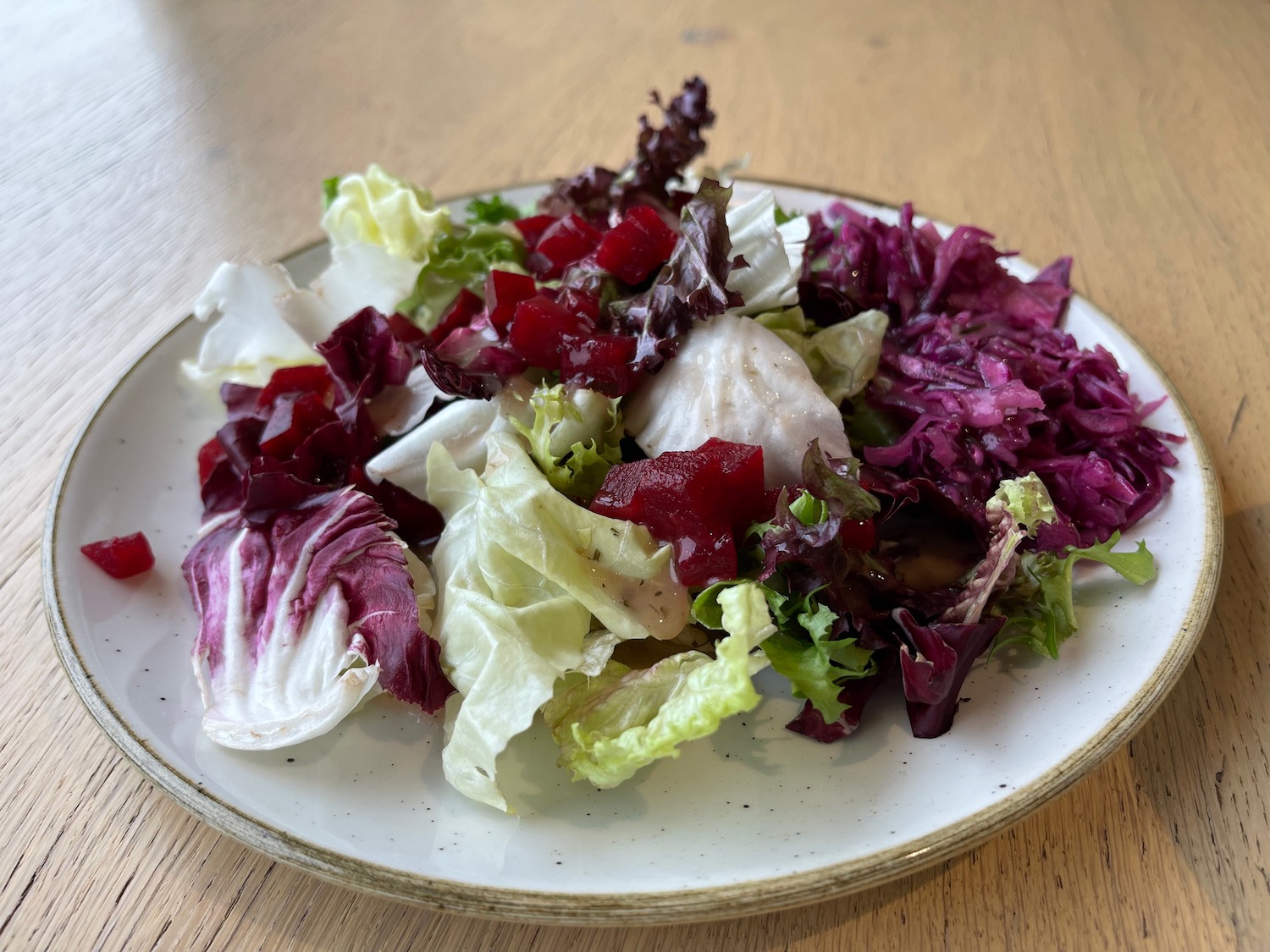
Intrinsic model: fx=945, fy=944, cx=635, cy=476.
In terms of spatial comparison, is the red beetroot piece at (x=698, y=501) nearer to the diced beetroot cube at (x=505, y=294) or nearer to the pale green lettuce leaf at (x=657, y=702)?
the pale green lettuce leaf at (x=657, y=702)

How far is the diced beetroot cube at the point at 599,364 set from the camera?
58.8 inches

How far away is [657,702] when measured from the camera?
1266mm

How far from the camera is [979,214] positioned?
2641mm

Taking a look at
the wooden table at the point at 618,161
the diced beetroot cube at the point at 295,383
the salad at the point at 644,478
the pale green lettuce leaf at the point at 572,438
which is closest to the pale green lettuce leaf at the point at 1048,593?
the salad at the point at 644,478

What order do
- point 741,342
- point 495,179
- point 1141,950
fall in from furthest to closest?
1. point 495,179
2. point 741,342
3. point 1141,950

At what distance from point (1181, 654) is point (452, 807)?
0.96 metres

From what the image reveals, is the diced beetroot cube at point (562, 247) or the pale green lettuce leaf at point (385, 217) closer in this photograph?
the diced beetroot cube at point (562, 247)

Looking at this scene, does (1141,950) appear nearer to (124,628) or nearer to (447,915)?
(447,915)

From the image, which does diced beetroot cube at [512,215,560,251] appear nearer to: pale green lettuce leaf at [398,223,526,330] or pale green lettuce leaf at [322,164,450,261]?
pale green lettuce leaf at [398,223,526,330]

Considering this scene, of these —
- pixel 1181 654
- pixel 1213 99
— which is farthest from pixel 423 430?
pixel 1213 99

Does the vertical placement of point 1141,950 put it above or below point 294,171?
below

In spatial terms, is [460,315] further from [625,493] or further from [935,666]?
[935,666]

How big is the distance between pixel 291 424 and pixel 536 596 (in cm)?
60

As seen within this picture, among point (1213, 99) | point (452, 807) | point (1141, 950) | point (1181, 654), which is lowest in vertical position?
point (1213, 99)
